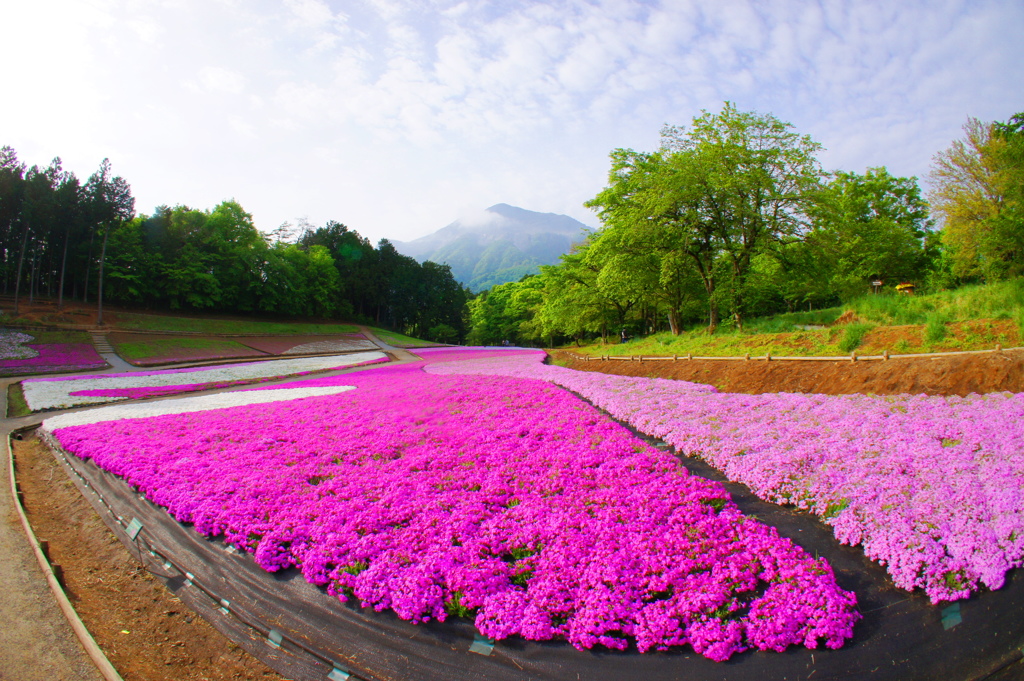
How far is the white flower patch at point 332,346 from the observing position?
43.6 m

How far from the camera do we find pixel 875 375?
33.2 feet

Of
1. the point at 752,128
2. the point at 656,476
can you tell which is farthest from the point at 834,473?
the point at 752,128

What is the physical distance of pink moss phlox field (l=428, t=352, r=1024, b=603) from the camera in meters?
4.19

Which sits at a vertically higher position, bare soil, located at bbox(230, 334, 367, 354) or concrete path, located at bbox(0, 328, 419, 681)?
bare soil, located at bbox(230, 334, 367, 354)

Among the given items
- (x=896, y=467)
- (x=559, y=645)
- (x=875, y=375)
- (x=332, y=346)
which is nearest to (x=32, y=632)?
(x=559, y=645)

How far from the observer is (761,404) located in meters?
10.4

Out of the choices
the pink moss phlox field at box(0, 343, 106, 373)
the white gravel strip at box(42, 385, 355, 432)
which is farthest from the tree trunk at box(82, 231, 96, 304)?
the white gravel strip at box(42, 385, 355, 432)

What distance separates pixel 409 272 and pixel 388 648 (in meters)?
80.2

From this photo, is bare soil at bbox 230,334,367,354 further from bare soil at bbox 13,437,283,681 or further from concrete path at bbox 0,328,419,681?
concrete path at bbox 0,328,419,681

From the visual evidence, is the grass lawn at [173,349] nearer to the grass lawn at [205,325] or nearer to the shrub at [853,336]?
the grass lawn at [205,325]

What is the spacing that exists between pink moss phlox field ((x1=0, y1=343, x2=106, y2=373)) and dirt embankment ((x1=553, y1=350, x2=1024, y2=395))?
34.2 metres

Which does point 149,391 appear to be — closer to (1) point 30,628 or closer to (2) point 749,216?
(1) point 30,628

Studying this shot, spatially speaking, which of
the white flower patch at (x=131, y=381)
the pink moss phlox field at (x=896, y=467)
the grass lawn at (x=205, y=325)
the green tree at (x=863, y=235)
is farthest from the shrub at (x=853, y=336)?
the grass lawn at (x=205, y=325)

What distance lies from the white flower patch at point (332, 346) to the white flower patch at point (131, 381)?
12932 mm
